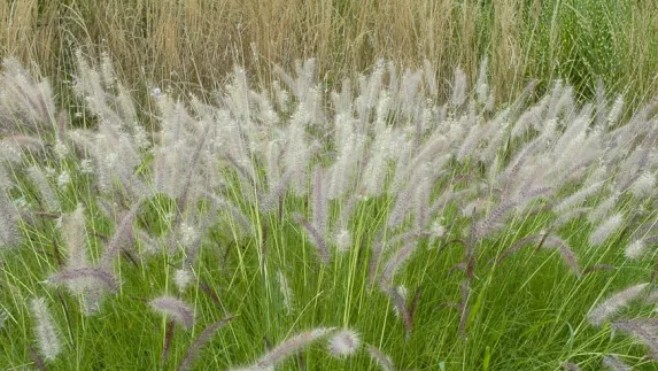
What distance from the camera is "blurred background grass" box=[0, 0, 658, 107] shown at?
14.9ft

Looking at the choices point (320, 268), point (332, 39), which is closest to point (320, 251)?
point (320, 268)

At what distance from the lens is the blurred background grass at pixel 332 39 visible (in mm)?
4527

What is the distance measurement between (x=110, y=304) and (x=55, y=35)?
3.24 metres

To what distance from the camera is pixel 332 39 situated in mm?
4828

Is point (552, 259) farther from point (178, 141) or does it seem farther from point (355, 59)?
point (355, 59)

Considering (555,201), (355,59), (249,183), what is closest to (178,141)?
(249,183)

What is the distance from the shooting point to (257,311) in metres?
2.22

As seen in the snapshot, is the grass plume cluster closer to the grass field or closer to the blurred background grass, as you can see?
the grass field

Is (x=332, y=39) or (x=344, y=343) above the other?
(x=332, y=39)

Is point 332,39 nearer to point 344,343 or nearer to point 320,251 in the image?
point 320,251

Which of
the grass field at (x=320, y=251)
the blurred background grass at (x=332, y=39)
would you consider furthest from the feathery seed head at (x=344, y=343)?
the blurred background grass at (x=332, y=39)

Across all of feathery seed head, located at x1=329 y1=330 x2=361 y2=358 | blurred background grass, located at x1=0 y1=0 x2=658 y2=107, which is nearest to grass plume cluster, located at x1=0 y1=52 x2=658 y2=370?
feathery seed head, located at x1=329 y1=330 x2=361 y2=358

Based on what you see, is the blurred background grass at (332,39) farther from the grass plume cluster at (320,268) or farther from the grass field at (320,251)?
the grass plume cluster at (320,268)

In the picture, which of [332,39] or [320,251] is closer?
[320,251]
